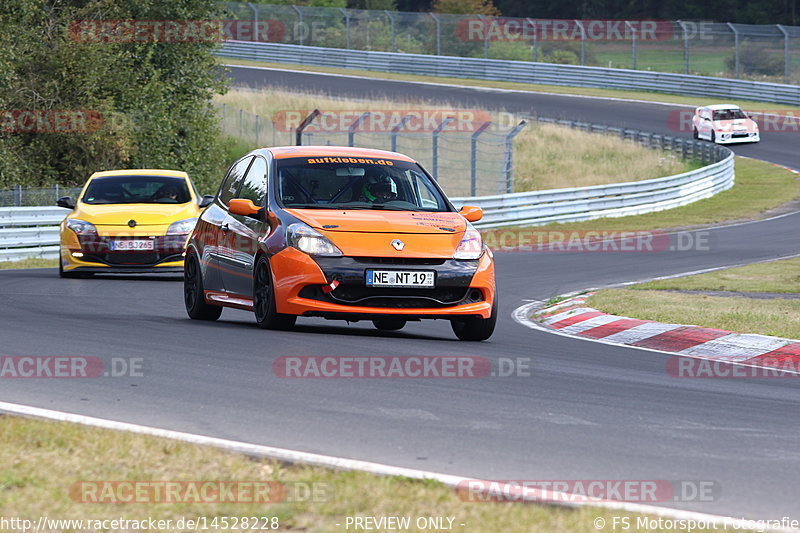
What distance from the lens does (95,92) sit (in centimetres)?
3111

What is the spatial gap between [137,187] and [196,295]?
725cm

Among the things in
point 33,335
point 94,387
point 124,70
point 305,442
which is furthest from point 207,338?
point 124,70

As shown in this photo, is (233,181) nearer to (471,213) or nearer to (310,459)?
(471,213)

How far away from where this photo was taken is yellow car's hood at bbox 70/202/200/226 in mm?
17344

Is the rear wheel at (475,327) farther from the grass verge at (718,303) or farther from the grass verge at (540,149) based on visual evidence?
the grass verge at (540,149)

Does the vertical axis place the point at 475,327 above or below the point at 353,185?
below

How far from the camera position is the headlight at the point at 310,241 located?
32.8 ft

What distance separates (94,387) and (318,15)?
57648 mm

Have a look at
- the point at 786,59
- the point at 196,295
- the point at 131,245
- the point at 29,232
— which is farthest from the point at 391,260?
the point at 786,59

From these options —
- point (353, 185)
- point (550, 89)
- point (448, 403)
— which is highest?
point (353, 185)

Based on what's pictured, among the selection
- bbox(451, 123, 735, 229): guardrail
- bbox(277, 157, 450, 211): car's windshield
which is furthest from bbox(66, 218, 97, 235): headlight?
bbox(451, 123, 735, 229): guardrail

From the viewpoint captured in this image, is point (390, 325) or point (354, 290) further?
point (390, 325)

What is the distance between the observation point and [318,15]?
209 feet

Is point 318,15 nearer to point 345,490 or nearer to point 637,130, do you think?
point 637,130
